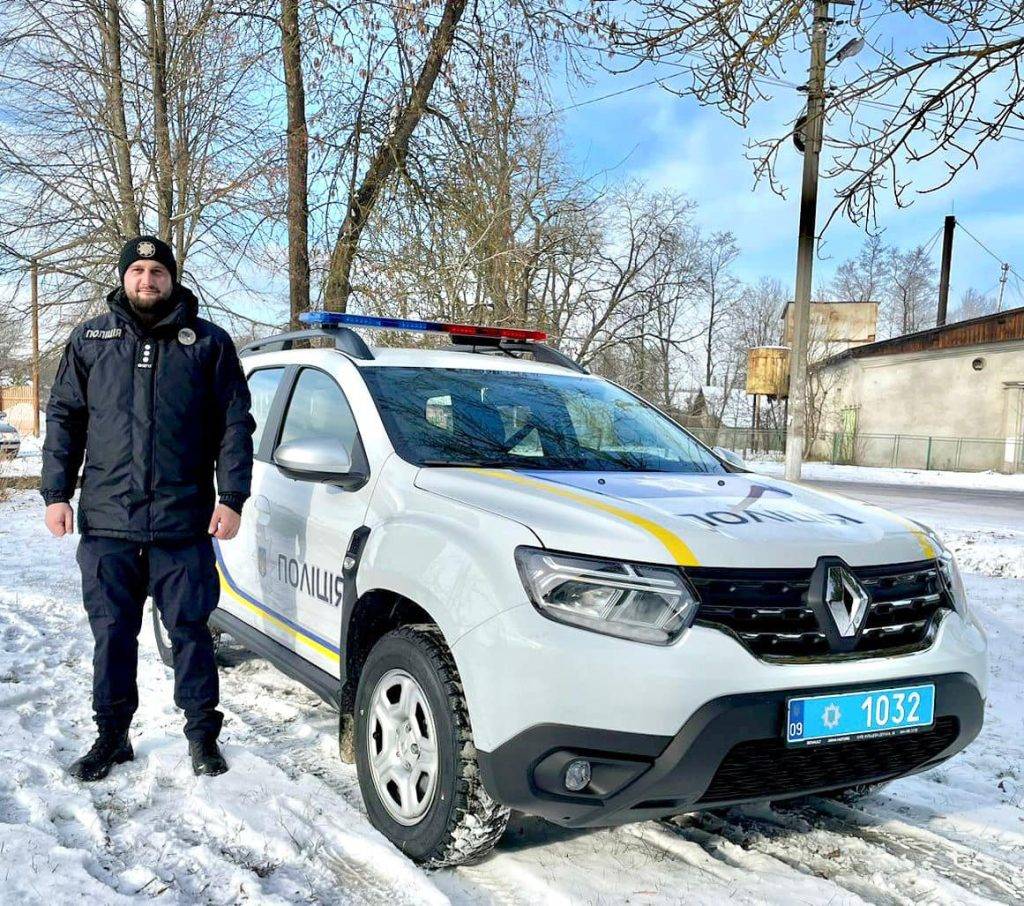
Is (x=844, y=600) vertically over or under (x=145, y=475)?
under

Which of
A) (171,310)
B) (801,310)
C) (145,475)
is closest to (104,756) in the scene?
(145,475)

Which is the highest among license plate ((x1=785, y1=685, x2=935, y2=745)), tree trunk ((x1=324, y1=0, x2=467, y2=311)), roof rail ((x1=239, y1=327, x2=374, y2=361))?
tree trunk ((x1=324, y1=0, x2=467, y2=311))

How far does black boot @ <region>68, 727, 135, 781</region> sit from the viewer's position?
3.29 m

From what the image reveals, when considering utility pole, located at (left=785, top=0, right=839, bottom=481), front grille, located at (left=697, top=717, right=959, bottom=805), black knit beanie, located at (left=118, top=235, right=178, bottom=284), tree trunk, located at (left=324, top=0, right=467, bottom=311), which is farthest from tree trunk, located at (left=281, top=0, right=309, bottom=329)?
front grille, located at (left=697, top=717, right=959, bottom=805)

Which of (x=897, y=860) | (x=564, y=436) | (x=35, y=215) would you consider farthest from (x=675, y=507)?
(x=35, y=215)

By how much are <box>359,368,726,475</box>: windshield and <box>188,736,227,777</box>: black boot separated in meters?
1.38

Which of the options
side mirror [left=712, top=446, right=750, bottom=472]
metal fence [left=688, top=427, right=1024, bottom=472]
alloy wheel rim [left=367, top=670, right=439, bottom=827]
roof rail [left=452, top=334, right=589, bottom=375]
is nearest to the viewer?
alloy wheel rim [left=367, top=670, right=439, bottom=827]

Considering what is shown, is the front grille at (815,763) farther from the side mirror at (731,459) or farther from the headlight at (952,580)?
the side mirror at (731,459)

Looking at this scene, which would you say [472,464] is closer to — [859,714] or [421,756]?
[421,756]

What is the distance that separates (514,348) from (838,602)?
101 inches

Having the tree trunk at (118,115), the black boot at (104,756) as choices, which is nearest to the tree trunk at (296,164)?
the tree trunk at (118,115)

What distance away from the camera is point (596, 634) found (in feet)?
7.68

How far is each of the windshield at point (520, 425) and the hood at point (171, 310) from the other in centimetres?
70

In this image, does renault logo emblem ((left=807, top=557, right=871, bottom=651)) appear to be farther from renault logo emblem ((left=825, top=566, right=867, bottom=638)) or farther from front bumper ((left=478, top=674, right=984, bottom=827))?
front bumper ((left=478, top=674, right=984, bottom=827))
